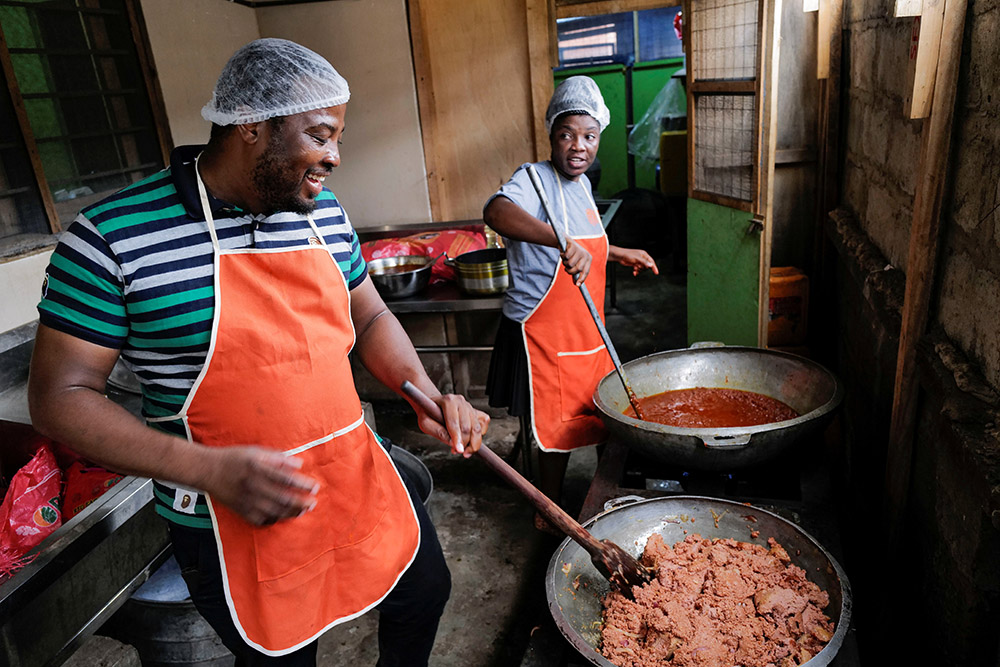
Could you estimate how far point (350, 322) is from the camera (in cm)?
175

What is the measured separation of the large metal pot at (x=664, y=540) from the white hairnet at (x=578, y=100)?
5.12 ft

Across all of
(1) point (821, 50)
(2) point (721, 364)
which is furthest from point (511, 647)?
(1) point (821, 50)

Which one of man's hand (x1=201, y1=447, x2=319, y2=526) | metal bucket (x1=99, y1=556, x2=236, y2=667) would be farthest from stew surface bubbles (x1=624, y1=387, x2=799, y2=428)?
metal bucket (x1=99, y1=556, x2=236, y2=667)

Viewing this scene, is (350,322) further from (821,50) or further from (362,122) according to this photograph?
(362,122)

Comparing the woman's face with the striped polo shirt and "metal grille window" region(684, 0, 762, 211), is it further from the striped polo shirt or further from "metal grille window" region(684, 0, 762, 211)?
the striped polo shirt

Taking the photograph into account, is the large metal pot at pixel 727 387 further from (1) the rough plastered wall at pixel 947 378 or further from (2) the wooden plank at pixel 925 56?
(2) the wooden plank at pixel 925 56

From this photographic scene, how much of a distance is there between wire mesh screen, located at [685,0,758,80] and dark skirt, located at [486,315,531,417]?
1.98m

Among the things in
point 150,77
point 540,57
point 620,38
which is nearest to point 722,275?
point 540,57

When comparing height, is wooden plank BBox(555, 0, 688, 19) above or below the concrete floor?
above

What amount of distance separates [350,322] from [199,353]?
39 centimetres

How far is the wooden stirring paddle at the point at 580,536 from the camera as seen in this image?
5.64 ft

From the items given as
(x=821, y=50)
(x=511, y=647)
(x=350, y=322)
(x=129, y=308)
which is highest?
(x=821, y=50)

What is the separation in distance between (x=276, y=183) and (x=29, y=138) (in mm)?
2781

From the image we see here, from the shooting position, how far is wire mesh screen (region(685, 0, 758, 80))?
3668 millimetres
